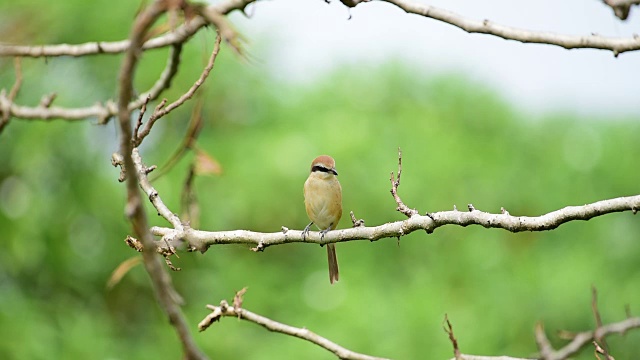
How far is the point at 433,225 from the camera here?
2713 mm

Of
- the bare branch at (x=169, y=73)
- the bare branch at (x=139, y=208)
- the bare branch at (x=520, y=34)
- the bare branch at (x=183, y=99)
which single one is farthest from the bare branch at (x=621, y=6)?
the bare branch at (x=169, y=73)

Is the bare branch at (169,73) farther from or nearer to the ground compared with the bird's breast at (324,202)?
farther from the ground

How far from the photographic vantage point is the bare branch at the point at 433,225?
8.09 ft

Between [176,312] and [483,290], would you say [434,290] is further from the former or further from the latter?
[176,312]

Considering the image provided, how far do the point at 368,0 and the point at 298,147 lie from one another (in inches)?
516

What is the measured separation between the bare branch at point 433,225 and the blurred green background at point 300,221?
858cm

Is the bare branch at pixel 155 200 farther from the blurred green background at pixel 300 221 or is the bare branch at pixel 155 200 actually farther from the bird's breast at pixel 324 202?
the blurred green background at pixel 300 221

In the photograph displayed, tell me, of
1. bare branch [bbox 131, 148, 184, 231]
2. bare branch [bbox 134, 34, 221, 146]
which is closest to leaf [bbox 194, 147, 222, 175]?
bare branch [bbox 131, 148, 184, 231]

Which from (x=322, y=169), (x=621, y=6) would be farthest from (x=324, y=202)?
(x=621, y=6)

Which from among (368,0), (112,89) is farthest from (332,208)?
(112,89)

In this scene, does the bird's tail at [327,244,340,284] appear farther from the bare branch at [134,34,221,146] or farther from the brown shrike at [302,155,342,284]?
the bare branch at [134,34,221,146]

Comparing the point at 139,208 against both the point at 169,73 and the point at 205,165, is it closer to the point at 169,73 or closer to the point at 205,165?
the point at 205,165

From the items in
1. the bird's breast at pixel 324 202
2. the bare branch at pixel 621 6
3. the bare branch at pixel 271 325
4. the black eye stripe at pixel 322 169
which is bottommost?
the bird's breast at pixel 324 202

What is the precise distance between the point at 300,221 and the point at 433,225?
44.0 ft
